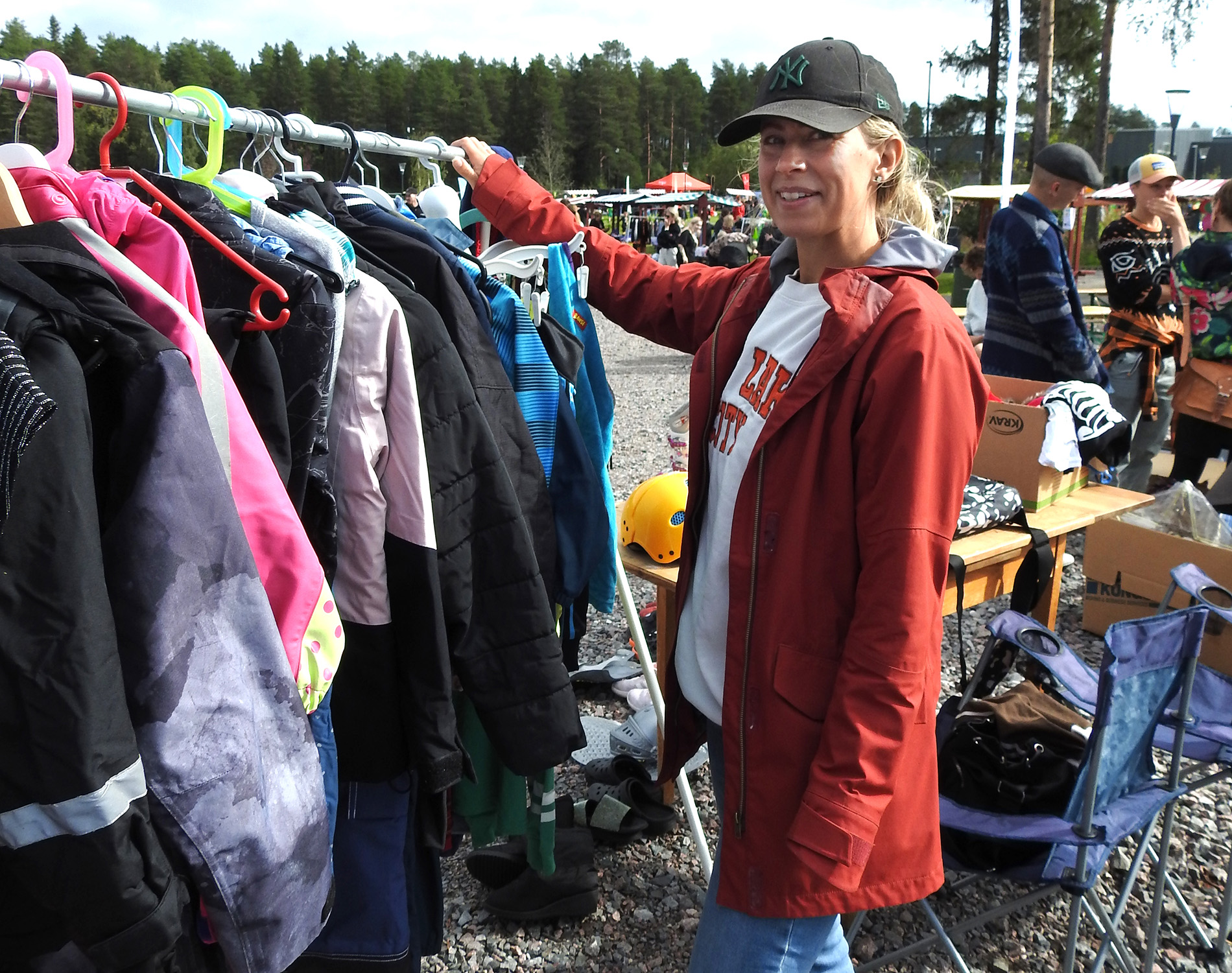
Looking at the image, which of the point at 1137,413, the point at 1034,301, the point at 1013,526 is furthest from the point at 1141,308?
the point at 1013,526

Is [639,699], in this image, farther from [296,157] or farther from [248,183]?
[248,183]

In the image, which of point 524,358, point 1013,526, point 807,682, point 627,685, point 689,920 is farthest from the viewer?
point 627,685

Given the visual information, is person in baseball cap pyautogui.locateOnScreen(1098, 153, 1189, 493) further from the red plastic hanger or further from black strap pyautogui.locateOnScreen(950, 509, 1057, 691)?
the red plastic hanger

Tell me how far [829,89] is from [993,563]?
184 cm

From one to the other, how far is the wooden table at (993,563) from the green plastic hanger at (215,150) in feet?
4.91

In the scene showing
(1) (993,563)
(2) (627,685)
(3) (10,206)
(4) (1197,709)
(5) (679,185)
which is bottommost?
(2) (627,685)

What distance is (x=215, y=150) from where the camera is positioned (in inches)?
65.2

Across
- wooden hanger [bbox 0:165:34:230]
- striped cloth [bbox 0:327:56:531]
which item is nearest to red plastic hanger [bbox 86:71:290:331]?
wooden hanger [bbox 0:165:34:230]

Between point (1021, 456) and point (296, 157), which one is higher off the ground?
point (296, 157)

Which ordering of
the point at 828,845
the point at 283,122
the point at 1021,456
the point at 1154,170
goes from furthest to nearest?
1. the point at 1154,170
2. the point at 1021,456
3. the point at 283,122
4. the point at 828,845

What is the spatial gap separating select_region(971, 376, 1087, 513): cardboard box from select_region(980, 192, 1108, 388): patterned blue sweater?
107cm

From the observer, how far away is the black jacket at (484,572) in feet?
5.25

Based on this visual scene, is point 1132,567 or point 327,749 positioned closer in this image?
point 327,749

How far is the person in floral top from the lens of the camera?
4398 millimetres
